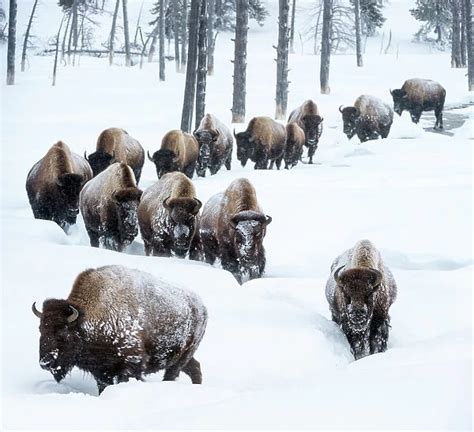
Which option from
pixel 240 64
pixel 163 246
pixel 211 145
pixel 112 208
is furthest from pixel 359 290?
pixel 240 64

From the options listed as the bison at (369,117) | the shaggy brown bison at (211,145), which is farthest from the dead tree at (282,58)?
the shaggy brown bison at (211,145)

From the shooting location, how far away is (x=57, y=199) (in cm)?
1010

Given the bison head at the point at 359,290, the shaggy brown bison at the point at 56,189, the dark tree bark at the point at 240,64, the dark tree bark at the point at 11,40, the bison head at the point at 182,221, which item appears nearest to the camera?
the bison head at the point at 359,290

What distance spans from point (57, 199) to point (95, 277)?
5.35m

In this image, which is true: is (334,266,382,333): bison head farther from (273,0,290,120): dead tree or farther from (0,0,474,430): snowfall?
(273,0,290,120): dead tree

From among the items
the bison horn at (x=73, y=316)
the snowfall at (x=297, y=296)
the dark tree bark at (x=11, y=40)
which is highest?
the dark tree bark at (x=11, y=40)

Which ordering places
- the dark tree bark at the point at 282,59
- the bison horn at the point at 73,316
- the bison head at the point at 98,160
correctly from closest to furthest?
1. the bison horn at the point at 73,316
2. the bison head at the point at 98,160
3. the dark tree bark at the point at 282,59

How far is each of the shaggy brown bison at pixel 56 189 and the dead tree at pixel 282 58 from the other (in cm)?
1396

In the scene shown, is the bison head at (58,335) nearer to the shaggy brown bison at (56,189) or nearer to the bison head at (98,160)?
the shaggy brown bison at (56,189)

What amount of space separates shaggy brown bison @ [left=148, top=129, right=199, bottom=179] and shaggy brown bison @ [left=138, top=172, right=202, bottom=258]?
4.09m

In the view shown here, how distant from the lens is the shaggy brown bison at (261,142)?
640 inches

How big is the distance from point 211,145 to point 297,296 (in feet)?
25.6

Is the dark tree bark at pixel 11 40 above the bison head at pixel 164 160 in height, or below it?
above

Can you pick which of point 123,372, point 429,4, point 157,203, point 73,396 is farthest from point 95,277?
point 429,4
